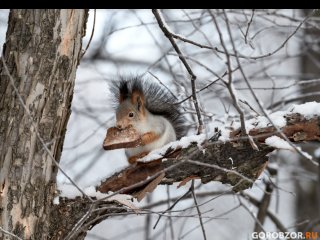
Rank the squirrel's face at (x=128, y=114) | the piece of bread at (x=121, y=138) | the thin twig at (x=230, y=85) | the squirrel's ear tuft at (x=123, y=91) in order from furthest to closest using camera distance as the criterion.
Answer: the squirrel's ear tuft at (x=123, y=91)
the squirrel's face at (x=128, y=114)
the piece of bread at (x=121, y=138)
the thin twig at (x=230, y=85)

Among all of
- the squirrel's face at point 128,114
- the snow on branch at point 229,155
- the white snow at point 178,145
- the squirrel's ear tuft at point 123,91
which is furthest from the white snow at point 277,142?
the squirrel's ear tuft at point 123,91

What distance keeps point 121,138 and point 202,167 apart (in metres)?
0.38

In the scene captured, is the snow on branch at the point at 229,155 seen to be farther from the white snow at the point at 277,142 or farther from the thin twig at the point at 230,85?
the thin twig at the point at 230,85

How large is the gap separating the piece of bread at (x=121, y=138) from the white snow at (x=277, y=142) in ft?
1.86

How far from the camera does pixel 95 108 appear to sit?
4.82m

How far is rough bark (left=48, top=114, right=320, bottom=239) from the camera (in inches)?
88.5

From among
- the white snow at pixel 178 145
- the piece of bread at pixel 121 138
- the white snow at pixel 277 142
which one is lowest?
the white snow at pixel 277 142

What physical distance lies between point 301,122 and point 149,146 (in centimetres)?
66

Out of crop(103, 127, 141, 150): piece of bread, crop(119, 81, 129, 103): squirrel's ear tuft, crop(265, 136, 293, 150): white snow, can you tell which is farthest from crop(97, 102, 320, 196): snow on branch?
crop(119, 81, 129, 103): squirrel's ear tuft

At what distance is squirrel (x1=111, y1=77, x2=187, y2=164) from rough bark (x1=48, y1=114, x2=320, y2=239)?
22 centimetres

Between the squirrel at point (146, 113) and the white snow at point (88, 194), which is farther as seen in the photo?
the squirrel at point (146, 113)

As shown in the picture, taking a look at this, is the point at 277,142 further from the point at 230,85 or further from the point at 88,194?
the point at 88,194

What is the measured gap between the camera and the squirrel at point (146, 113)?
261cm
